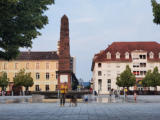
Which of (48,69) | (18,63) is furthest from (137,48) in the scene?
(18,63)

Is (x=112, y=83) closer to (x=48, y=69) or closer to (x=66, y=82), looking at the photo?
(x=48, y=69)

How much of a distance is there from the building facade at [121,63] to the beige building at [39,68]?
13037 millimetres

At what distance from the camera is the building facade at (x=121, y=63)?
9400cm

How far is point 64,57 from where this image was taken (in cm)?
4381

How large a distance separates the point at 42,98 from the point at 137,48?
58.3 m

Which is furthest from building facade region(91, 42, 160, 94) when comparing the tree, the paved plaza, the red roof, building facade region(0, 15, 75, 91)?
the tree

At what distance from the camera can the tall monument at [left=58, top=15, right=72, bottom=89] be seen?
142ft

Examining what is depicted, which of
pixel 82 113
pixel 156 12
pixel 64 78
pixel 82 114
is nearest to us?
pixel 156 12

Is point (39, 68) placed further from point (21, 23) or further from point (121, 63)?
point (21, 23)

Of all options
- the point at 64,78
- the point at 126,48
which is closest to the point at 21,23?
the point at 64,78

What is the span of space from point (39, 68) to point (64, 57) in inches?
2208

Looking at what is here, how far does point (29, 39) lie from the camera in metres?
18.1

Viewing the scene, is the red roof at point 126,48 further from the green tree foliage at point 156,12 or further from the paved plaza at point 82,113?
the green tree foliage at point 156,12

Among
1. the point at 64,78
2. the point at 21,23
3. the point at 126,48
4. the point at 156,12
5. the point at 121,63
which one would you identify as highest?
the point at 126,48
